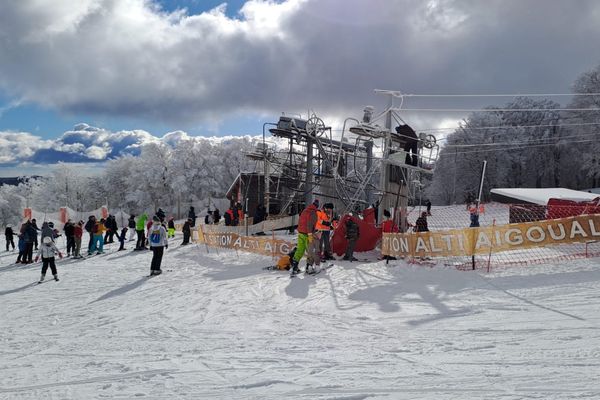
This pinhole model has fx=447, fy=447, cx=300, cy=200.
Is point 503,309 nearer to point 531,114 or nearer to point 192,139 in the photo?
point 531,114

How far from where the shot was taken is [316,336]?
6.33 m

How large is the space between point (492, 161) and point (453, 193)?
6166 millimetres

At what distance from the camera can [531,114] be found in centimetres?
5928

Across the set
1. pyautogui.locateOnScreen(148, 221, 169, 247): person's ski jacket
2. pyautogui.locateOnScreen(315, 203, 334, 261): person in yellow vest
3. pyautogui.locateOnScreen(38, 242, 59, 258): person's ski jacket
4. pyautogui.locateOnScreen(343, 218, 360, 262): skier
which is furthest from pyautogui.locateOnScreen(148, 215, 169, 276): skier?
pyautogui.locateOnScreen(343, 218, 360, 262): skier

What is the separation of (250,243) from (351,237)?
4300mm

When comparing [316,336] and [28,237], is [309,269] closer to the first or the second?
[316,336]

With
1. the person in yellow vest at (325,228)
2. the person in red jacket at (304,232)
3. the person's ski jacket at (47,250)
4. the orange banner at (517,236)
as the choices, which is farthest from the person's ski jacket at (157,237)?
the orange banner at (517,236)

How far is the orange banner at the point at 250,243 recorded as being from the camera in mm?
14430

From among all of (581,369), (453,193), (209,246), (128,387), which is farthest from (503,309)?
(453,193)

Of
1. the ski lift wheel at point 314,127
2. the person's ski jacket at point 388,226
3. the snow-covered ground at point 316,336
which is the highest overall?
the ski lift wheel at point 314,127

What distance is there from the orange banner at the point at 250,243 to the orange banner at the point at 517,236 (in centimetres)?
486

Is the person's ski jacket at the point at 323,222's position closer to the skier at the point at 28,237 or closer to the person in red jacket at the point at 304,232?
the person in red jacket at the point at 304,232

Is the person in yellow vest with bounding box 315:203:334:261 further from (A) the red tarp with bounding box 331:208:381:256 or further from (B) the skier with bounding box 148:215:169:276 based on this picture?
(B) the skier with bounding box 148:215:169:276

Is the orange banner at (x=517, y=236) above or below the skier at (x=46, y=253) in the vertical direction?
above
